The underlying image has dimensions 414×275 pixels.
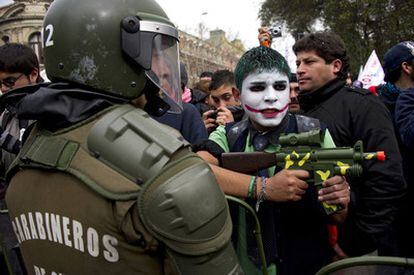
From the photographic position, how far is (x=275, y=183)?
1.89 m

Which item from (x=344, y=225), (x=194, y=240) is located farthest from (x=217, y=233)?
(x=344, y=225)

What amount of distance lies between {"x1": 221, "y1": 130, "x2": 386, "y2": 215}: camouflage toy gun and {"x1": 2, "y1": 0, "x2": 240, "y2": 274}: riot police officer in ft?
2.53

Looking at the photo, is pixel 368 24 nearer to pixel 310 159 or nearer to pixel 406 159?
pixel 406 159

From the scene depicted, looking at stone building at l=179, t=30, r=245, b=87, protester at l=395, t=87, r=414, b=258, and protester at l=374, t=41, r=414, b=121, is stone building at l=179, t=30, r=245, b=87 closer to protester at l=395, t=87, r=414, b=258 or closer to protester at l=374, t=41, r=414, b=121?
protester at l=374, t=41, r=414, b=121

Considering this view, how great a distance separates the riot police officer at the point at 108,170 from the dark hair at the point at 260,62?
847mm

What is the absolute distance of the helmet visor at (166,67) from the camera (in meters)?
1.38

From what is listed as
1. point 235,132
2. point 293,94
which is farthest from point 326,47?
point 293,94

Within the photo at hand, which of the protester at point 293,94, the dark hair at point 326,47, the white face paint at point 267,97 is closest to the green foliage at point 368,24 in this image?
the protester at point 293,94

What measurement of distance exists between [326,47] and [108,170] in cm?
195

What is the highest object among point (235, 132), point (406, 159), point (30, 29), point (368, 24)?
point (235, 132)

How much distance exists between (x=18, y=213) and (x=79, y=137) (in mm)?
337

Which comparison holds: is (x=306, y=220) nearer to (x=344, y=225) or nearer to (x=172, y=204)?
(x=344, y=225)

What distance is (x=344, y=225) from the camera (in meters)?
2.21

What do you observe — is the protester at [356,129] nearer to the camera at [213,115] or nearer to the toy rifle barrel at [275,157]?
the toy rifle barrel at [275,157]
